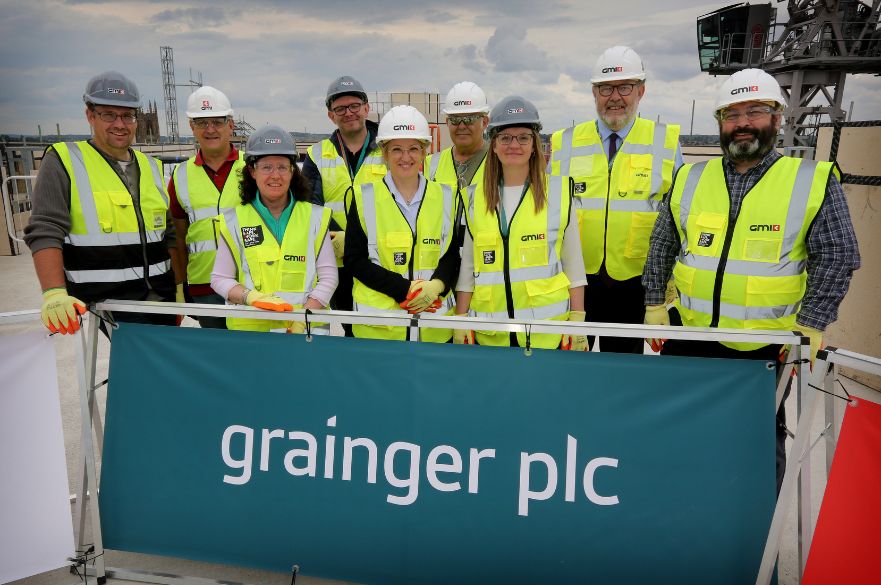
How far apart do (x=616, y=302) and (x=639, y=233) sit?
1.75 ft

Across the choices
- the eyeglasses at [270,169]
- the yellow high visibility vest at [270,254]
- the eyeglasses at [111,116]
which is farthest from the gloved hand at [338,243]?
the eyeglasses at [111,116]

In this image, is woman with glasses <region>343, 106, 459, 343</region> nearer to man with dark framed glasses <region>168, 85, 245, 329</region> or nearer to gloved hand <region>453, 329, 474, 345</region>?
gloved hand <region>453, 329, 474, 345</region>

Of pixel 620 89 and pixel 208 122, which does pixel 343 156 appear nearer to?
pixel 208 122

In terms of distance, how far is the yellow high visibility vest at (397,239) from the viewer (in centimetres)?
349

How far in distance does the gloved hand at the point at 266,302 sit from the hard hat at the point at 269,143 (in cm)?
83

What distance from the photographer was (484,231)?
3291 mm

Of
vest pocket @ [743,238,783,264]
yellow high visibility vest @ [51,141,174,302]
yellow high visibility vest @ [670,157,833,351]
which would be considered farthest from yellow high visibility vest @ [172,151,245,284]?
vest pocket @ [743,238,783,264]

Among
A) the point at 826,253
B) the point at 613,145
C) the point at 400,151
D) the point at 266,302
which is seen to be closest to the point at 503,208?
the point at 400,151

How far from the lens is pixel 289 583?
9.70 ft

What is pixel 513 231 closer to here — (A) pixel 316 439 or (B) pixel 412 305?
(B) pixel 412 305

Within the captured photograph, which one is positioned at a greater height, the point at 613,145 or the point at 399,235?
the point at 613,145

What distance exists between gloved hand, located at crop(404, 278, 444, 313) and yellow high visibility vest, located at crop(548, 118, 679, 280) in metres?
1.37

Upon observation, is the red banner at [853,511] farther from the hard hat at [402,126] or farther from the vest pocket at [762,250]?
the hard hat at [402,126]

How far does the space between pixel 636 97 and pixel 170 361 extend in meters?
3.50
